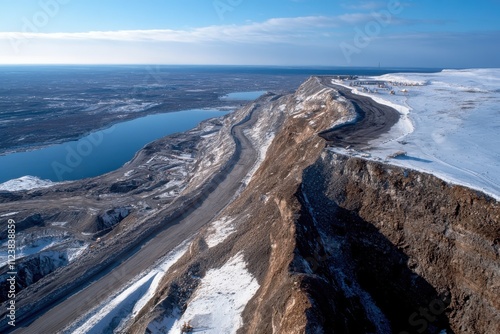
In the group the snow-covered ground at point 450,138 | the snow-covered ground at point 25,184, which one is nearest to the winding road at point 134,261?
the snow-covered ground at point 450,138

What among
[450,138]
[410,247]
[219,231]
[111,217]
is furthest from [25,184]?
[450,138]

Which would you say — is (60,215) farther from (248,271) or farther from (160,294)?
(248,271)

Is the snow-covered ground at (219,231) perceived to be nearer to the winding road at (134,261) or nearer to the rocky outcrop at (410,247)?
the winding road at (134,261)

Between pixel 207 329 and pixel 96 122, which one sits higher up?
pixel 207 329

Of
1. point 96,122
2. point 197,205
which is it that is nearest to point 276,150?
point 197,205

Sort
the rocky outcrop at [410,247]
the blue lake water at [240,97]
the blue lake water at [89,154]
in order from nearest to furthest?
the rocky outcrop at [410,247]
the blue lake water at [89,154]
the blue lake water at [240,97]

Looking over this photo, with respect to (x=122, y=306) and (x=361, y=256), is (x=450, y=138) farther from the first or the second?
(x=122, y=306)

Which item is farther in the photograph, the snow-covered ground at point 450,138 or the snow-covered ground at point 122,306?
the snow-covered ground at point 122,306
